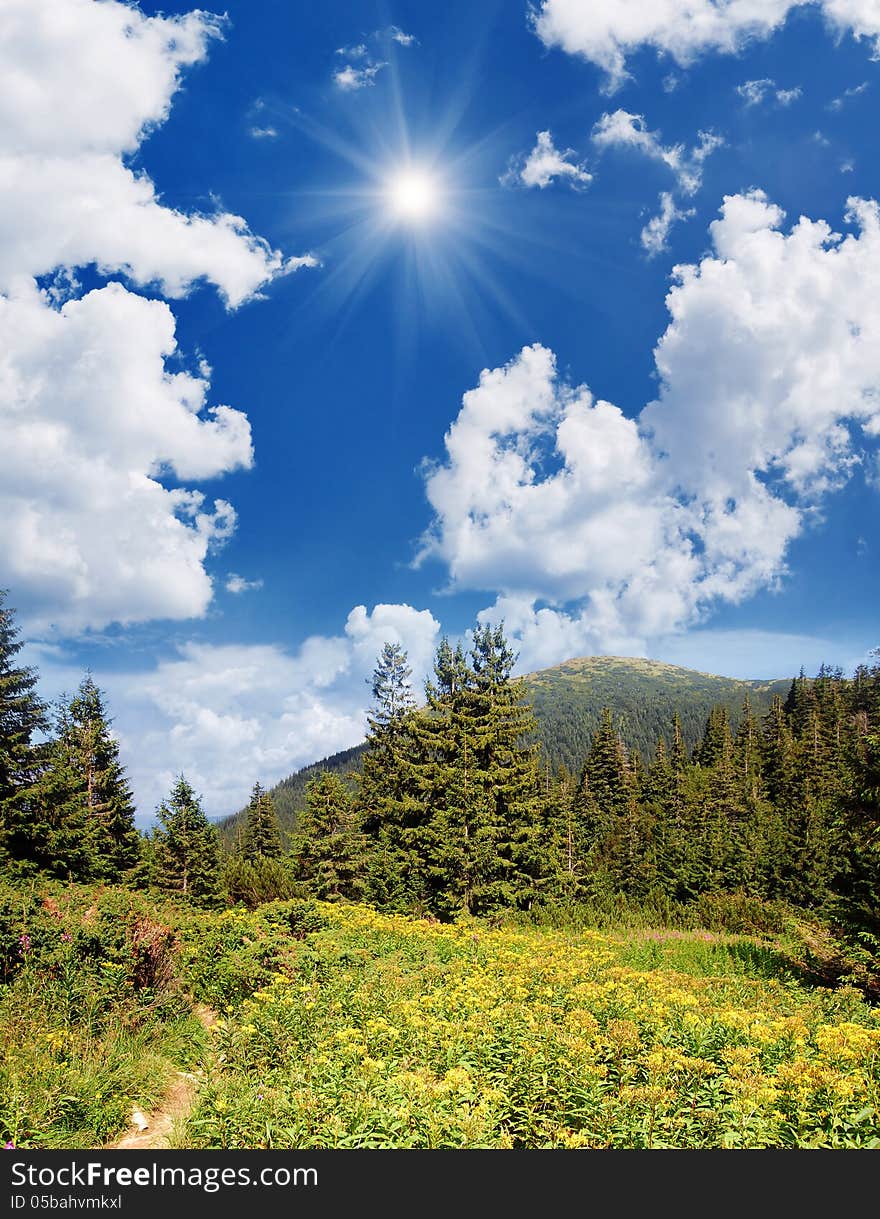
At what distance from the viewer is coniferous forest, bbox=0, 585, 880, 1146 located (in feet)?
28.4

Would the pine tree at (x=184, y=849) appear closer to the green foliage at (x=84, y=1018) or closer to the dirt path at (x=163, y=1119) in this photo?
the green foliage at (x=84, y=1018)

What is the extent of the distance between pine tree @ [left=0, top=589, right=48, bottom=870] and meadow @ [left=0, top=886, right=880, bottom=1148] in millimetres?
9450

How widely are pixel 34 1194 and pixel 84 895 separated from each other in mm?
9538

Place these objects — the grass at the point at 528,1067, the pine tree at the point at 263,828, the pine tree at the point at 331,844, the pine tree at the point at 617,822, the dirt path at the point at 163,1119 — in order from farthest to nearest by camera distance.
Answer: the pine tree at the point at 263,828, the pine tree at the point at 617,822, the pine tree at the point at 331,844, the dirt path at the point at 163,1119, the grass at the point at 528,1067

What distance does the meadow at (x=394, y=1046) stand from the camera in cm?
454

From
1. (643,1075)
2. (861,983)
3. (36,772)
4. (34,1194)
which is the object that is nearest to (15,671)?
(36,772)

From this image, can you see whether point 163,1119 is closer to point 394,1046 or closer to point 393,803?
point 394,1046

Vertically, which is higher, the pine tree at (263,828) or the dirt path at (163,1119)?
the dirt path at (163,1119)

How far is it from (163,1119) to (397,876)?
18020mm

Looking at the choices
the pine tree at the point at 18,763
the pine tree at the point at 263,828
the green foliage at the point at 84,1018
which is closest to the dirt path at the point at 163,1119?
the green foliage at the point at 84,1018

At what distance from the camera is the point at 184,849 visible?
104ft

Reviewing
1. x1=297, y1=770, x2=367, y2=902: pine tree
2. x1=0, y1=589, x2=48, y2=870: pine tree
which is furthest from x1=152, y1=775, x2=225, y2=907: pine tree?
x1=0, y1=589, x2=48, y2=870: pine tree

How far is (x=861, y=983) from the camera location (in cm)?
1218

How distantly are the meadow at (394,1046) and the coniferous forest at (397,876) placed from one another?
0.07 m
